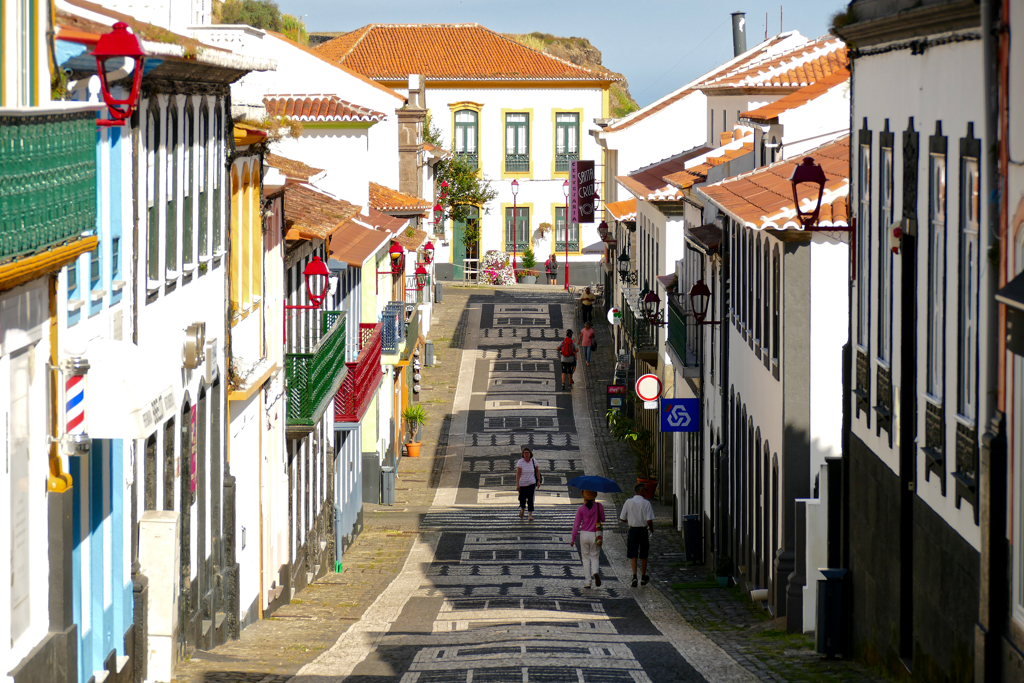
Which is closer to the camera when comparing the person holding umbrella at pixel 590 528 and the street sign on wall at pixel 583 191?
the person holding umbrella at pixel 590 528

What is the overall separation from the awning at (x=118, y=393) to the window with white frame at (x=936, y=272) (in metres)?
5.73

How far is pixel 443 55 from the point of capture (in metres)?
71.8

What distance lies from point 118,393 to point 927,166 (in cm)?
619

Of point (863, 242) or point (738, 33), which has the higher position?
point (738, 33)

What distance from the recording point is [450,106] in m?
70.2

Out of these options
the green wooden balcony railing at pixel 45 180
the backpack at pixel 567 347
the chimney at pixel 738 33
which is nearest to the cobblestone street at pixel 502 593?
the backpack at pixel 567 347

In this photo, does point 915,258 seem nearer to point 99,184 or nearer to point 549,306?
point 99,184

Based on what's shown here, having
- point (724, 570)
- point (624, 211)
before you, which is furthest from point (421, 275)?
point (724, 570)

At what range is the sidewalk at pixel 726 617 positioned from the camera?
1354 cm

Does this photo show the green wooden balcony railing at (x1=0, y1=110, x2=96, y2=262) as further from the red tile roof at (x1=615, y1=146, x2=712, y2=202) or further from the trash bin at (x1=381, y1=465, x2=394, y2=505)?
the trash bin at (x1=381, y1=465, x2=394, y2=505)

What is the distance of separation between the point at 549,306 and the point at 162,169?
45242 mm

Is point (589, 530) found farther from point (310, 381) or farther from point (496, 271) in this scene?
point (496, 271)

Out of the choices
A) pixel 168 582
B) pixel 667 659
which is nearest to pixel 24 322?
pixel 168 582

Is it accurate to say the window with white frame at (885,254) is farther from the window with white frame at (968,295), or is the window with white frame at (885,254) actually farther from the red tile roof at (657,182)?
the red tile roof at (657,182)
